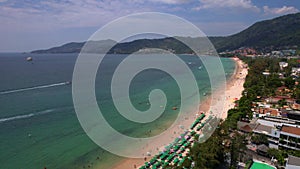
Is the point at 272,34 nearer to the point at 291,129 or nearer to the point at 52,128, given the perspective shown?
the point at 291,129

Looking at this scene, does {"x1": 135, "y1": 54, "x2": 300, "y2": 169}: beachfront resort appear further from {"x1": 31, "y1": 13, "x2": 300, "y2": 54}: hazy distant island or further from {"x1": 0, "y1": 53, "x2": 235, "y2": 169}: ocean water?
{"x1": 31, "y1": 13, "x2": 300, "y2": 54}: hazy distant island

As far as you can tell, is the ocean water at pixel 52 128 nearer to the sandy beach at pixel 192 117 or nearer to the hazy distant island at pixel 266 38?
the sandy beach at pixel 192 117

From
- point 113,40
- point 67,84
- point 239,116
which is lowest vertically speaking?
point 67,84

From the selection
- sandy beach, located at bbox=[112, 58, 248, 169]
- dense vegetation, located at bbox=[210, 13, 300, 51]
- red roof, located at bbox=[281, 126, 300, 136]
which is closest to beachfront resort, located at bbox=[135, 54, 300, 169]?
red roof, located at bbox=[281, 126, 300, 136]

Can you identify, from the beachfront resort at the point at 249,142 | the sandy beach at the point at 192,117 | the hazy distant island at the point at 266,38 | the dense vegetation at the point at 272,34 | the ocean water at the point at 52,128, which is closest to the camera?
the beachfront resort at the point at 249,142

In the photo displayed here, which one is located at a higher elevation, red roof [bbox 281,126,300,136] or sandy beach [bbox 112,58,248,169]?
red roof [bbox 281,126,300,136]

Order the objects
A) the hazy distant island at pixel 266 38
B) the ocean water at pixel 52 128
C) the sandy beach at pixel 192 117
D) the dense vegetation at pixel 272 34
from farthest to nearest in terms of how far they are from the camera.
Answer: the dense vegetation at pixel 272 34
the hazy distant island at pixel 266 38
the ocean water at pixel 52 128
the sandy beach at pixel 192 117

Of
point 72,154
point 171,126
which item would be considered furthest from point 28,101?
point 171,126

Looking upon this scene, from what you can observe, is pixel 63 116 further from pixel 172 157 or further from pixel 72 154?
pixel 172 157

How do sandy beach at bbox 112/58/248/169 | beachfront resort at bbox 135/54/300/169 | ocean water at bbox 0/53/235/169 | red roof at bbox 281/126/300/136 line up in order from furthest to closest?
1. ocean water at bbox 0/53/235/169
2. sandy beach at bbox 112/58/248/169
3. red roof at bbox 281/126/300/136
4. beachfront resort at bbox 135/54/300/169

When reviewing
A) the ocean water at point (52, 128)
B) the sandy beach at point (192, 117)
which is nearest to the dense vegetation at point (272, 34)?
the sandy beach at point (192, 117)

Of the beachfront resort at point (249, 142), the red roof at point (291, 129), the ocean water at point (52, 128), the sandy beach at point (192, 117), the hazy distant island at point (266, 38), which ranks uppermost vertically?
the hazy distant island at point (266, 38)
